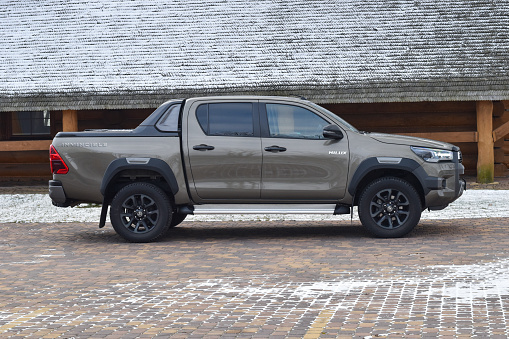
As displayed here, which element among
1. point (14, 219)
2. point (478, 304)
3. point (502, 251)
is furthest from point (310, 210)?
point (14, 219)

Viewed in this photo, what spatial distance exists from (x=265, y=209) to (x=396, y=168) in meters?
1.75

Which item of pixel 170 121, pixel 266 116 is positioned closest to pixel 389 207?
pixel 266 116

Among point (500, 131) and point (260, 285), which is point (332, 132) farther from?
point (500, 131)

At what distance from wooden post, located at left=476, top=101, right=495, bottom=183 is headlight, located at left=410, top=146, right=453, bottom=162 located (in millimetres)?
8678

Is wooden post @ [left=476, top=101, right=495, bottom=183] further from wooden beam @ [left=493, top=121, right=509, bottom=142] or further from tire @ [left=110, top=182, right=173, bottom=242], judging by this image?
tire @ [left=110, top=182, right=173, bottom=242]

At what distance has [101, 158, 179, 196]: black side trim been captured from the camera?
37.0 feet

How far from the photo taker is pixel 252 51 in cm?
2078

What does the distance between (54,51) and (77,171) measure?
11039 mm

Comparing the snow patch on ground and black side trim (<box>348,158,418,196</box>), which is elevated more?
black side trim (<box>348,158,418,196</box>)

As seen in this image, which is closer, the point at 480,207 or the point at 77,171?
the point at 77,171

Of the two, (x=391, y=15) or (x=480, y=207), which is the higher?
(x=391, y=15)

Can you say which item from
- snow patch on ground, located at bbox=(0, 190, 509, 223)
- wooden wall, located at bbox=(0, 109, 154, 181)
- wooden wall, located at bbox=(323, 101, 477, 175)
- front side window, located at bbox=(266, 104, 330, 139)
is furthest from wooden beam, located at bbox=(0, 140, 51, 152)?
front side window, located at bbox=(266, 104, 330, 139)

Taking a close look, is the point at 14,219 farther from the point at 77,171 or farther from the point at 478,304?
the point at 478,304

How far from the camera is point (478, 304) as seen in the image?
22.9 ft
